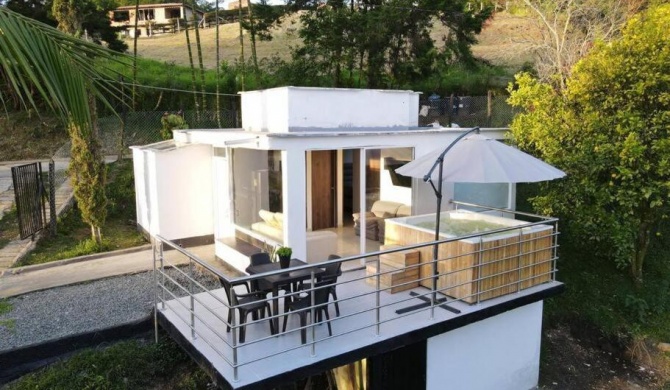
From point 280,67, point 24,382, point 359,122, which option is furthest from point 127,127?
point 24,382

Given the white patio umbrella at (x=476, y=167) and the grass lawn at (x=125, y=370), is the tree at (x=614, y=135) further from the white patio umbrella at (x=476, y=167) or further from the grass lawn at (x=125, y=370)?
the grass lawn at (x=125, y=370)

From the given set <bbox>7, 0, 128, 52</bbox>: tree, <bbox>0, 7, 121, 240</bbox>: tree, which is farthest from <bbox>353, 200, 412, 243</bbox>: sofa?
<bbox>0, 7, 121, 240</bbox>: tree

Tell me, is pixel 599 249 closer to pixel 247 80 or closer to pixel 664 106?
pixel 664 106

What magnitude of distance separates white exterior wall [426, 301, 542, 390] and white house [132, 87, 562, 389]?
0.02 m

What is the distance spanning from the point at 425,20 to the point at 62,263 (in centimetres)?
1586

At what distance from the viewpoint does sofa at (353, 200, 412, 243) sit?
908 cm

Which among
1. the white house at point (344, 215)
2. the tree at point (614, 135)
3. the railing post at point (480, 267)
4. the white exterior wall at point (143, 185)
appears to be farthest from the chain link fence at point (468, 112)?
the railing post at point (480, 267)

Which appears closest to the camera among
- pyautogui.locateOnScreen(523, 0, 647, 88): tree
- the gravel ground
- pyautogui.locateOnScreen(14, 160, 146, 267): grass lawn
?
the gravel ground

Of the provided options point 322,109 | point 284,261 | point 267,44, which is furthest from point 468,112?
point 267,44

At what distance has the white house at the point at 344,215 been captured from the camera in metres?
6.02

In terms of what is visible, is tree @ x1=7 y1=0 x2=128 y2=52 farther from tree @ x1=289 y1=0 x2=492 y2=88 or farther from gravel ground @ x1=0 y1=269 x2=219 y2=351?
tree @ x1=289 y1=0 x2=492 y2=88

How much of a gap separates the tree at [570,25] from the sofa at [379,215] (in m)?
10.5

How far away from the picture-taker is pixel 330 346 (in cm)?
540

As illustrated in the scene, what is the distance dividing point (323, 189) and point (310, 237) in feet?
8.47
